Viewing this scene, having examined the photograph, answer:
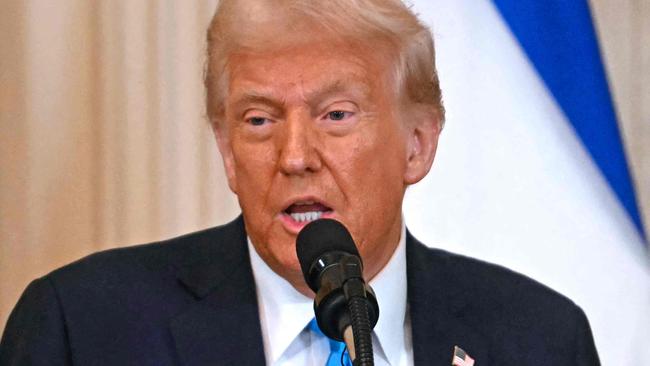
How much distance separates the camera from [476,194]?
304cm

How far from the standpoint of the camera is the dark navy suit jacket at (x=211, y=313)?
2.32 m

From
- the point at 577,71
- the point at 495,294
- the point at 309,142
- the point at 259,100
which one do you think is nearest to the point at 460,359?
the point at 495,294

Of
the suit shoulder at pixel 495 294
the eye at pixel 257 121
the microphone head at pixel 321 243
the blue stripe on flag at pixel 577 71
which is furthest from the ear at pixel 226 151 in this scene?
the blue stripe on flag at pixel 577 71

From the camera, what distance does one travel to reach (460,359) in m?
2.44

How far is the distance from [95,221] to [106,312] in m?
0.53

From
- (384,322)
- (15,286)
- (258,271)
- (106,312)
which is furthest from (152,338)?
(15,286)

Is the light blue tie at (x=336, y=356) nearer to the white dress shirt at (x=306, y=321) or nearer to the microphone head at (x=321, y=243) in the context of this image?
the white dress shirt at (x=306, y=321)

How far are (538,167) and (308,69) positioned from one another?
979 millimetres

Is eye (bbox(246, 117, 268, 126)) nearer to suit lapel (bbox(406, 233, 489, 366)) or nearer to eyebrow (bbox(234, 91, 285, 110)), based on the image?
eyebrow (bbox(234, 91, 285, 110))

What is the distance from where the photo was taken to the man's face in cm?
226

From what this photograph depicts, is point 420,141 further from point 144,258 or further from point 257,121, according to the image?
point 144,258

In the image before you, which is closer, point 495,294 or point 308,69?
point 308,69

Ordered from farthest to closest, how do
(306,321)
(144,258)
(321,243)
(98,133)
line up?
(98,133) < (144,258) < (306,321) < (321,243)

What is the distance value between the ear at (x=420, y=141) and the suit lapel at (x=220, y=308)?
39cm
